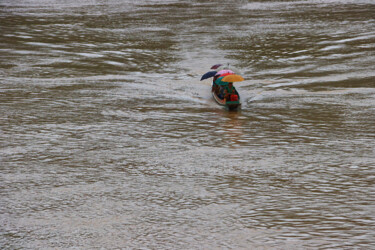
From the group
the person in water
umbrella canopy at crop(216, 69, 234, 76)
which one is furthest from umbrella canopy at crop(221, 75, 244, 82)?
umbrella canopy at crop(216, 69, 234, 76)

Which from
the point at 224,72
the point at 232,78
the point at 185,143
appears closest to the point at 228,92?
the point at 232,78

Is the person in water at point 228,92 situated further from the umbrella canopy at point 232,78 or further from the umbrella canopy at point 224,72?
the umbrella canopy at point 224,72

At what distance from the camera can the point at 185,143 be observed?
9594 millimetres

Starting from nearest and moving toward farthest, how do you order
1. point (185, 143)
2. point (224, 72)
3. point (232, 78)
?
point (185, 143) < point (232, 78) < point (224, 72)

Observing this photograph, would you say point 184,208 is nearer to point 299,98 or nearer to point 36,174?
point 36,174

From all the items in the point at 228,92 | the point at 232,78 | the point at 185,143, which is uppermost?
the point at 232,78

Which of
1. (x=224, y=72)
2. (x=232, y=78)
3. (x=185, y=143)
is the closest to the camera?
(x=185, y=143)

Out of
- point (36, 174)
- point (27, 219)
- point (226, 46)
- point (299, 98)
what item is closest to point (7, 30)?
point (226, 46)

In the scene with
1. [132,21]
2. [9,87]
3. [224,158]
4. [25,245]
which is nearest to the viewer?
[25,245]

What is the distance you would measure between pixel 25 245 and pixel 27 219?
26.2 inches

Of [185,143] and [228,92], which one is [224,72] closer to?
[228,92]

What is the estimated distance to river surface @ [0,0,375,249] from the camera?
621 cm

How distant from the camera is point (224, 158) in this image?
8719mm

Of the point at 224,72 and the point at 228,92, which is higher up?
the point at 224,72
